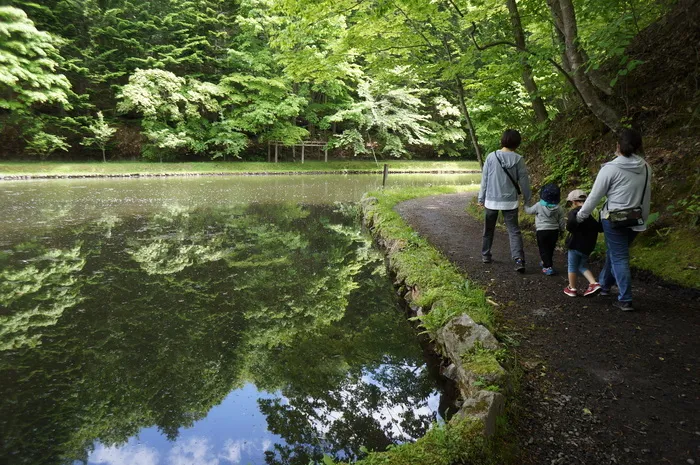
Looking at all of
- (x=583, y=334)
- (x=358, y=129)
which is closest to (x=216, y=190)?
(x=583, y=334)

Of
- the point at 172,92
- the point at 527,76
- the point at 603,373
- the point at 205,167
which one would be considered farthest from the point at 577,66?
the point at 172,92

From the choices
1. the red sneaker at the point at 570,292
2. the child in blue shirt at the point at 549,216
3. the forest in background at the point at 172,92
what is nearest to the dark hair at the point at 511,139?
the child in blue shirt at the point at 549,216

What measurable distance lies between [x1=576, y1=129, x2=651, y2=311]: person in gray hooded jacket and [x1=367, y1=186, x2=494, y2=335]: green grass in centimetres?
119

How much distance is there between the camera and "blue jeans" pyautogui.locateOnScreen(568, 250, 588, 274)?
13.3 ft

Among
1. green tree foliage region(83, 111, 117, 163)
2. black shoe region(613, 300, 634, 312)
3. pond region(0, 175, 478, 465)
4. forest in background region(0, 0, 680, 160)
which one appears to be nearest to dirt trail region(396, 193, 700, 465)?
black shoe region(613, 300, 634, 312)

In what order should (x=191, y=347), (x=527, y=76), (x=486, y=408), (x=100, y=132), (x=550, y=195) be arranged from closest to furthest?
(x=486, y=408), (x=191, y=347), (x=550, y=195), (x=527, y=76), (x=100, y=132)

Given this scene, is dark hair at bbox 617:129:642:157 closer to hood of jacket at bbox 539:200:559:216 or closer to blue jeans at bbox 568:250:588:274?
blue jeans at bbox 568:250:588:274

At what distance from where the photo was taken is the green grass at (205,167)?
68.2ft

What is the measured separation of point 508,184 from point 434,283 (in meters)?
1.63

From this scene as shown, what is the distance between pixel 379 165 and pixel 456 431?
29.6m

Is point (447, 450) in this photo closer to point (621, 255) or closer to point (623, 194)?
point (621, 255)

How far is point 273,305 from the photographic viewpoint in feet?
16.3

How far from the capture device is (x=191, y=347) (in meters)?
3.84

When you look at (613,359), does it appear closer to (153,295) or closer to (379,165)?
(153,295)
